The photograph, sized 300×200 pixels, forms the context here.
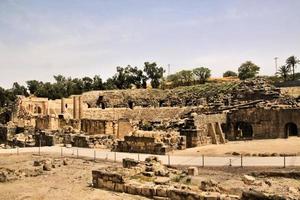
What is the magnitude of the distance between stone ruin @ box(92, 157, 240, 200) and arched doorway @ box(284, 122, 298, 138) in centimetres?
1641

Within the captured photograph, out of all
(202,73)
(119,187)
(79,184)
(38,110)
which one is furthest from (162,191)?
(202,73)

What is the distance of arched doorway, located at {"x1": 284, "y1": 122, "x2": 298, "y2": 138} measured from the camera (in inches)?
1213

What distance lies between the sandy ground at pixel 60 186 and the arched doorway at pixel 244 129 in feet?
52.2

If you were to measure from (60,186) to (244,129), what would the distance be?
2135 centimetres

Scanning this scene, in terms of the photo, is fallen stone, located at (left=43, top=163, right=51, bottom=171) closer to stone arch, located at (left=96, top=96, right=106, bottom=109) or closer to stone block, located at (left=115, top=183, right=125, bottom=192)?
stone block, located at (left=115, top=183, right=125, bottom=192)

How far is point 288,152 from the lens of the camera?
74.4ft

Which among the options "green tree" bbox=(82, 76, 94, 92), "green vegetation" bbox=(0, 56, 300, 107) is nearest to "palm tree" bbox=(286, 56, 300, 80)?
"green vegetation" bbox=(0, 56, 300, 107)

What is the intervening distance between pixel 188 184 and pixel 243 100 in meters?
25.8

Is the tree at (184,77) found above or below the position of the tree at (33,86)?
above

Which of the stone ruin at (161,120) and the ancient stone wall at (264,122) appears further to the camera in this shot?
the ancient stone wall at (264,122)

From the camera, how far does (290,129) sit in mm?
33156

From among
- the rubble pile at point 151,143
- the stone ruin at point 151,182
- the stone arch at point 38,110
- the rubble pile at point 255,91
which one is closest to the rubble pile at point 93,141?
the rubble pile at point 151,143

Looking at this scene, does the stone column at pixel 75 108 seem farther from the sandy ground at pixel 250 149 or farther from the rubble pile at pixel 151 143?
the sandy ground at pixel 250 149

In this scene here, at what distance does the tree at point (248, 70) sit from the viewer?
63162 mm
